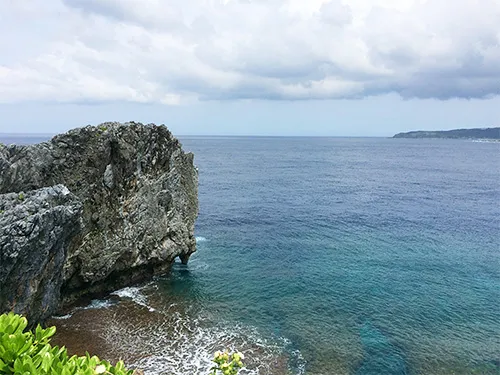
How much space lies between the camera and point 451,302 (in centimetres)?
3888

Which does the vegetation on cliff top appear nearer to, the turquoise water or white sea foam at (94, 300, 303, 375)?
white sea foam at (94, 300, 303, 375)

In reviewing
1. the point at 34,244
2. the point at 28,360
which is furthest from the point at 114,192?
the point at 28,360

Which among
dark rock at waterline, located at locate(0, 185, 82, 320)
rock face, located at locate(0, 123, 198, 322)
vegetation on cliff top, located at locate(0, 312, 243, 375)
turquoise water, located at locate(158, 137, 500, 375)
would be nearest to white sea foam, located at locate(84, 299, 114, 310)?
rock face, located at locate(0, 123, 198, 322)

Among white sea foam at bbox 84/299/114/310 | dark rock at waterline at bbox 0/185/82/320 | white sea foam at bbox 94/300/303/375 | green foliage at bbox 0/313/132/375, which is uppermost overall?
green foliage at bbox 0/313/132/375

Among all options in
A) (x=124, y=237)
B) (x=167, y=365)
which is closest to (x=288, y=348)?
(x=167, y=365)

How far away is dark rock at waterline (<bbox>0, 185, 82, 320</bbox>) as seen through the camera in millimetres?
23531

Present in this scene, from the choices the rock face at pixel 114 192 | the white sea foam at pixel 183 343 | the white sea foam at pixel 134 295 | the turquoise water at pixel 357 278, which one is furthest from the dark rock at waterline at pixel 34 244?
the turquoise water at pixel 357 278

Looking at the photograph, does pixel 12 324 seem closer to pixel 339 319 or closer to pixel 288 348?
pixel 288 348

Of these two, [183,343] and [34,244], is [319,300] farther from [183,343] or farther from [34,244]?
[34,244]

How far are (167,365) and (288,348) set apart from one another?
9365mm

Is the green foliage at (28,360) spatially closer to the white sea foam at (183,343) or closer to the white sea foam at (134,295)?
the white sea foam at (183,343)

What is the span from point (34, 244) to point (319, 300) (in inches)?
1025

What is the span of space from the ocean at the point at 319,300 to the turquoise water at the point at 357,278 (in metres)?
0.15

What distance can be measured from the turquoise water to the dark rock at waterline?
14.2m
